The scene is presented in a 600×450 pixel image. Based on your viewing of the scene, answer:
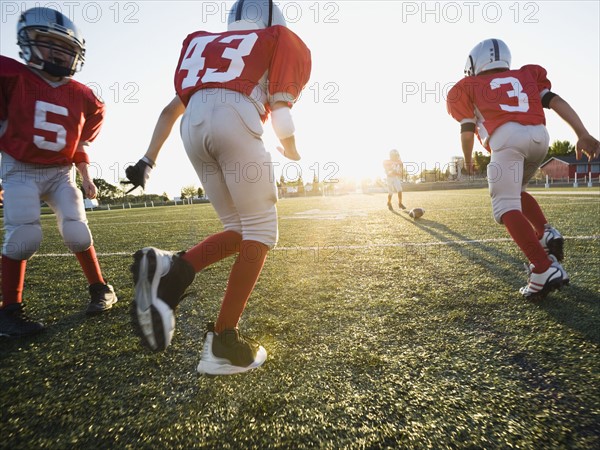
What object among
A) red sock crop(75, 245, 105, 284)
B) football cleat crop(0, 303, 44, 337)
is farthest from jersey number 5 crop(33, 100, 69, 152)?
football cleat crop(0, 303, 44, 337)

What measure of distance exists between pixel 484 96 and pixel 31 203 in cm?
336

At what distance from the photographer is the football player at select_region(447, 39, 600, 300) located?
7.98ft

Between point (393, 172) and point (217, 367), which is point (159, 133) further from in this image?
point (393, 172)

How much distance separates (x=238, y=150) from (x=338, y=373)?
3.51ft

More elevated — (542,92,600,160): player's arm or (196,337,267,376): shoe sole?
(542,92,600,160): player's arm

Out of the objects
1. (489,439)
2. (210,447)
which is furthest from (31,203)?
(489,439)

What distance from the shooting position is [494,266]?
296 cm

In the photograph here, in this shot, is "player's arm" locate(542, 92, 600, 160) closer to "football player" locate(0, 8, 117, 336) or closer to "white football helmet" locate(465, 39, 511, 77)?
"white football helmet" locate(465, 39, 511, 77)

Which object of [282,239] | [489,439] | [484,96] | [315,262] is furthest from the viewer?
[282,239]

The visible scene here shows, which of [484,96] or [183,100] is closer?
[183,100]

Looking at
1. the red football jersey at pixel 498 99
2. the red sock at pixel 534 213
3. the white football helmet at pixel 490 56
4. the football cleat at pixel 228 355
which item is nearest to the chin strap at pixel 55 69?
the football cleat at pixel 228 355

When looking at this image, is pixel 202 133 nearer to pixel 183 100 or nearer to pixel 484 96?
pixel 183 100

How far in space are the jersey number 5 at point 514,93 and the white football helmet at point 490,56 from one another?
146 millimetres

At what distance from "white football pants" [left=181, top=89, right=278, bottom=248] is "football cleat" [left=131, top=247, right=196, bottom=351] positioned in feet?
1.25
